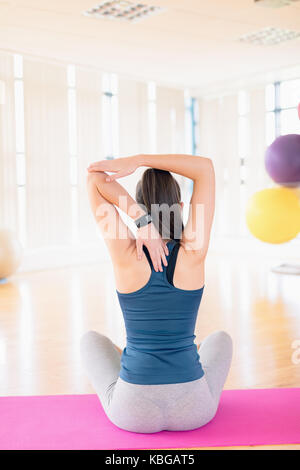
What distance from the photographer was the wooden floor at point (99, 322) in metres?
2.95

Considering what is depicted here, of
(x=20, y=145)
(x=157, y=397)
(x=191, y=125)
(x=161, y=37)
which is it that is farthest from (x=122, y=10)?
(x=191, y=125)

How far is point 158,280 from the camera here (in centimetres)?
187

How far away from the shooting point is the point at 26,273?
22.2 ft

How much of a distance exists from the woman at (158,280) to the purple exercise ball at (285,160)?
211 centimetres

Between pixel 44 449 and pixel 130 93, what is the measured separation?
6524mm

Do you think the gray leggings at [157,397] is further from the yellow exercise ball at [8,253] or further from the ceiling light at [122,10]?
the yellow exercise ball at [8,253]

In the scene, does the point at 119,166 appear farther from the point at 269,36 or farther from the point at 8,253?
the point at 269,36

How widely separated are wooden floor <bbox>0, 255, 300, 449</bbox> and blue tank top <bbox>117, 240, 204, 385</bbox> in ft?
1.54

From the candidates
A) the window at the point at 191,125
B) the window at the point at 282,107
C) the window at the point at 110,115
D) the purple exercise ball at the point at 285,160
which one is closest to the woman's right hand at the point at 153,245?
the purple exercise ball at the point at 285,160

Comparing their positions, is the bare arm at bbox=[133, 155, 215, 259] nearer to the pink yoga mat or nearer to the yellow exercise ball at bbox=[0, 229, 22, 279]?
the pink yoga mat

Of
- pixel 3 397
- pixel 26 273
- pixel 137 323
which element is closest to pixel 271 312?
pixel 3 397

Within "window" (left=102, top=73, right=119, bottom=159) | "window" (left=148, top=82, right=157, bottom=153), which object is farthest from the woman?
"window" (left=148, top=82, right=157, bottom=153)

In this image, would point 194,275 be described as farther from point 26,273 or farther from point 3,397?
point 26,273

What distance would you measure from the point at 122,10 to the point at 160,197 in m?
3.49
